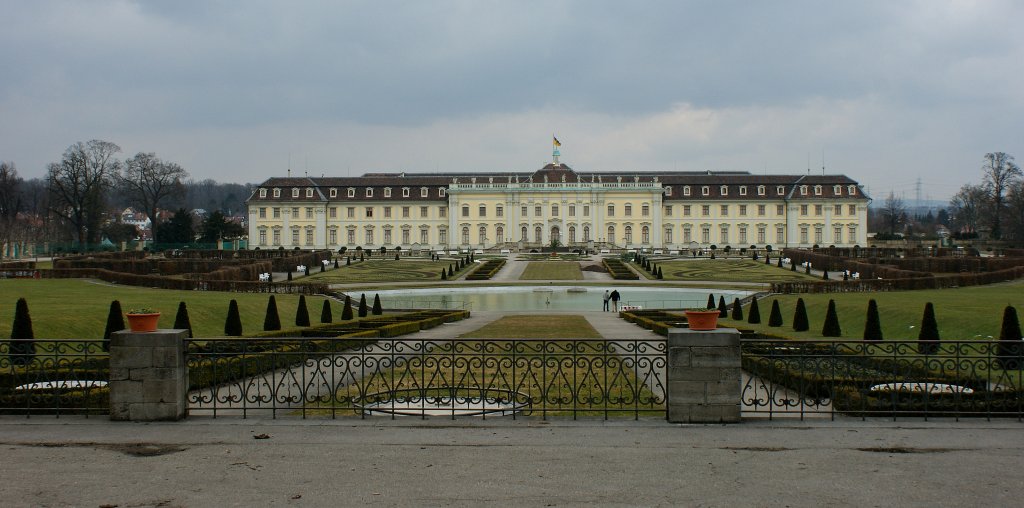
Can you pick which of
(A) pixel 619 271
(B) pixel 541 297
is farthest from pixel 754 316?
(A) pixel 619 271

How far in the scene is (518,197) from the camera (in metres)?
102

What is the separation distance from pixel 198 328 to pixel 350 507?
779 inches

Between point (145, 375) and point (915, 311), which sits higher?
point (145, 375)

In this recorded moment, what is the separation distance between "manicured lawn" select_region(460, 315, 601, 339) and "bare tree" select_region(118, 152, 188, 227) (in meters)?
69.5

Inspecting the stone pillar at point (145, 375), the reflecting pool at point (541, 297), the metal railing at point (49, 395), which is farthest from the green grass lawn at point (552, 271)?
the stone pillar at point (145, 375)

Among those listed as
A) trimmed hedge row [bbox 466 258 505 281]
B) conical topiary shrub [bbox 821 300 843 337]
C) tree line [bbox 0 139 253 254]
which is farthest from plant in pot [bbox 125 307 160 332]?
tree line [bbox 0 139 253 254]

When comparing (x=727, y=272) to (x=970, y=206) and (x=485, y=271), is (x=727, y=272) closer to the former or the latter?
(x=485, y=271)

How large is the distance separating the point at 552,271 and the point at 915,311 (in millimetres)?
38319

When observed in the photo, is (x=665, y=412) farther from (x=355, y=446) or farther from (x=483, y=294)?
(x=483, y=294)

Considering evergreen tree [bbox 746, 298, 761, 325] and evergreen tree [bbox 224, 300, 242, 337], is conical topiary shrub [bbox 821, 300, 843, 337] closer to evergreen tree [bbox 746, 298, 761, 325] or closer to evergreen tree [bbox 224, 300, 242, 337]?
evergreen tree [bbox 746, 298, 761, 325]

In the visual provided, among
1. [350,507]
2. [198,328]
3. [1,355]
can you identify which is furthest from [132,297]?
[350,507]

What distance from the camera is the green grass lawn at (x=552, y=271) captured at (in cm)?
5791

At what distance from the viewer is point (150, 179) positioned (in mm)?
92312

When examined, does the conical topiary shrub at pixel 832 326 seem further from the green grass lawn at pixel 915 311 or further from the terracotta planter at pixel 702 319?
the terracotta planter at pixel 702 319
